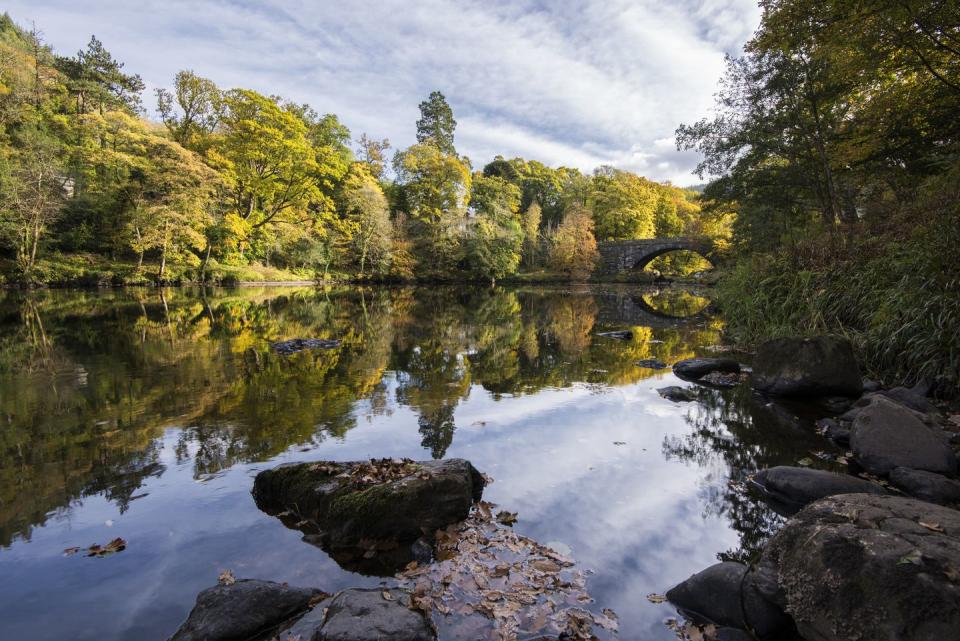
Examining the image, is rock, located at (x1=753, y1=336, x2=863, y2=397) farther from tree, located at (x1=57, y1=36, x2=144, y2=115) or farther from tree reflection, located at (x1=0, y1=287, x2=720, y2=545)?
tree, located at (x1=57, y1=36, x2=144, y2=115)

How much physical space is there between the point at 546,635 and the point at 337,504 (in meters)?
1.92

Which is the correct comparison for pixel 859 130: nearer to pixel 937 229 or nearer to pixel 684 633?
pixel 937 229

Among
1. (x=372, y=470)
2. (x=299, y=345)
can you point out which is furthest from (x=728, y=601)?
(x=299, y=345)

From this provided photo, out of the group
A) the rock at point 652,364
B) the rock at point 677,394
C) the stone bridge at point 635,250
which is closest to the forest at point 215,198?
the stone bridge at point 635,250

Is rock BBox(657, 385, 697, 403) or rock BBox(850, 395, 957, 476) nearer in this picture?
rock BBox(850, 395, 957, 476)

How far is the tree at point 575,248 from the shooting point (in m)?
50.4

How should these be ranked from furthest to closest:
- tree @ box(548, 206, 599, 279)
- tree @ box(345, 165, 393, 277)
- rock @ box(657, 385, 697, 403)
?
1. tree @ box(548, 206, 599, 279)
2. tree @ box(345, 165, 393, 277)
3. rock @ box(657, 385, 697, 403)

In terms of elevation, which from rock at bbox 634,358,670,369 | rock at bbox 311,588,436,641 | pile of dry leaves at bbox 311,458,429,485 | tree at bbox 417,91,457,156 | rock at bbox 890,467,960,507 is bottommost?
rock at bbox 311,588,436,641

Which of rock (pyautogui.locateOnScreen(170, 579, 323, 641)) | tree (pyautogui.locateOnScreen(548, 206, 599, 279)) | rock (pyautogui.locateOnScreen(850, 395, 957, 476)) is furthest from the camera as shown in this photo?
tree (pyautogui.locateOnScreen(548, 206, 599, 279))

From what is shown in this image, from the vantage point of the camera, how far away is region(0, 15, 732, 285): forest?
29.8 meters

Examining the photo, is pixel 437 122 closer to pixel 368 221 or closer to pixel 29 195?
pixel 368 221

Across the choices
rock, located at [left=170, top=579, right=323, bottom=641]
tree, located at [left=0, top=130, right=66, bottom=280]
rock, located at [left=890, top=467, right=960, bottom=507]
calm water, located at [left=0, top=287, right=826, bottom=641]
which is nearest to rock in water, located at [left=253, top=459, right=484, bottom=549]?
calm water, located at [left=0, top=287, right=826, bottom=641]

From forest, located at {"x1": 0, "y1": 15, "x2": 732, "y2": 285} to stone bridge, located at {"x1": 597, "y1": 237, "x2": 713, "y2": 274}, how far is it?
2735mm

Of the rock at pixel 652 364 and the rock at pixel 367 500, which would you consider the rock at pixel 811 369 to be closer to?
the rock at pixel 652 364
